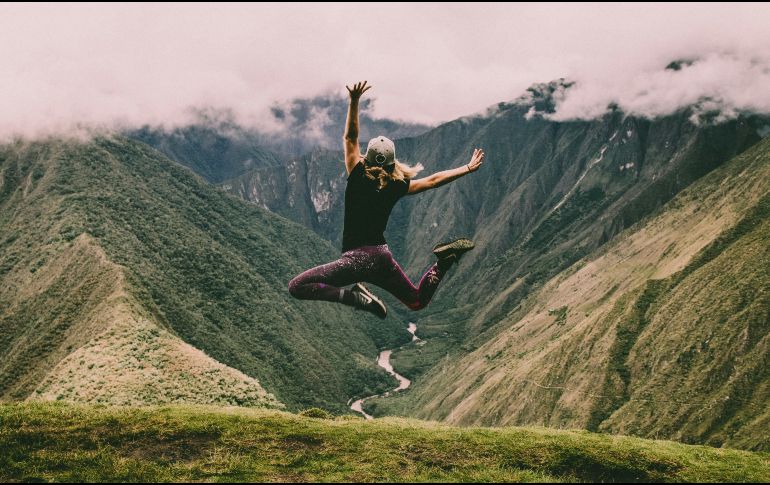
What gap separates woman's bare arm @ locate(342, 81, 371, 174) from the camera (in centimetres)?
1003

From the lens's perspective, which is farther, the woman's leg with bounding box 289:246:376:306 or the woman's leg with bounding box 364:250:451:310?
the woman's leg with bounding box 364:250:451:310

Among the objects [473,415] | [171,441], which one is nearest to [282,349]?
[473,415]

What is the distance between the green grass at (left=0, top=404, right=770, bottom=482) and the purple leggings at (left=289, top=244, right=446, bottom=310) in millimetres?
3563

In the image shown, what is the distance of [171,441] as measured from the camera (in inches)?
501

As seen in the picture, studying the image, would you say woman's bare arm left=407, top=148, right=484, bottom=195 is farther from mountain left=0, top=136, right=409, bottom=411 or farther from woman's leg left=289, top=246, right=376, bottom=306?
mountain left=0, top=136, right=409, bottom=411

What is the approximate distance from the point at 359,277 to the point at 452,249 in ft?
5.95

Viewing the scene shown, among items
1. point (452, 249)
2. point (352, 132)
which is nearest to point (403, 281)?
point (452, 249)

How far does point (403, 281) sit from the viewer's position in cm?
1074

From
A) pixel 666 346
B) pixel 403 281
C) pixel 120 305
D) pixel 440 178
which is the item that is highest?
pixel 440 178

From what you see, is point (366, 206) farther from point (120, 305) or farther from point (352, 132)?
point (120, 305)

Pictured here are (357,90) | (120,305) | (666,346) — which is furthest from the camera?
(666,346)

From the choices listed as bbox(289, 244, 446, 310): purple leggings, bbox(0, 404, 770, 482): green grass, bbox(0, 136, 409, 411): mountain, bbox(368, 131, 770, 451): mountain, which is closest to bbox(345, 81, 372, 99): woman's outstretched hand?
bbox(289, 244, 446, 310): purple leggings

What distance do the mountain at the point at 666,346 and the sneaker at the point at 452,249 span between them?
95.9m

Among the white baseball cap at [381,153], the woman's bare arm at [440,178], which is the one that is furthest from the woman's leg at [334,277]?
the white baseball cap at [381,153]
